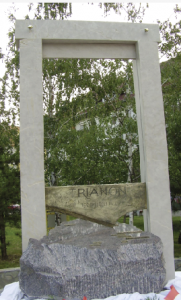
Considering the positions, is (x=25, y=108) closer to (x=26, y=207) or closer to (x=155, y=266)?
(x=26, y=207)

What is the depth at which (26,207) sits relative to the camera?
182 inches

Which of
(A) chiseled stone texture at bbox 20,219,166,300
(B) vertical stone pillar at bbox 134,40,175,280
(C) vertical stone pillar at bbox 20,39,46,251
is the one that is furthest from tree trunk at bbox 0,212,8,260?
(B) vertical stone pillar at bbox 134,40,175,280

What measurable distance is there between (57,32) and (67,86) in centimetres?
514

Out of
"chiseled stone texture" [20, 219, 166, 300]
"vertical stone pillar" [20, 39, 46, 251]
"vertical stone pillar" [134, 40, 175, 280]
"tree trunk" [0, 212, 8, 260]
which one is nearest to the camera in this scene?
"chiseled stone texture" [20, 219, 166, 300]

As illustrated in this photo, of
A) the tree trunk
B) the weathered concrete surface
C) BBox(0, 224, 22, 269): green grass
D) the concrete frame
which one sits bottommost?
BBox(0, 224, 22, 269): green grass

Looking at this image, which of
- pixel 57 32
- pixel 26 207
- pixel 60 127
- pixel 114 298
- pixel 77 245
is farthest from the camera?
pixel 60 127

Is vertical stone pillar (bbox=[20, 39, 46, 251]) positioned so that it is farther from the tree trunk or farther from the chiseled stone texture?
the tree trunk

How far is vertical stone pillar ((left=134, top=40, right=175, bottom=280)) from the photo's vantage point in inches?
194

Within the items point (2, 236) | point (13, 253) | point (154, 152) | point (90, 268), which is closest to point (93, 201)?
point (90, 268)

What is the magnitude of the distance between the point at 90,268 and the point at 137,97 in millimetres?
2736

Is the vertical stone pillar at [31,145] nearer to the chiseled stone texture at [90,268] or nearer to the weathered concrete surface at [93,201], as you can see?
the weathered concrete surface at [93,201]

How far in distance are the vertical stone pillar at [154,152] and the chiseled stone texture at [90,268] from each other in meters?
0.54

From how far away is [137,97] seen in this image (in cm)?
534

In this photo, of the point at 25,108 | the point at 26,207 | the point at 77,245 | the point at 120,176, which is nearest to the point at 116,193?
the point at 77,245
